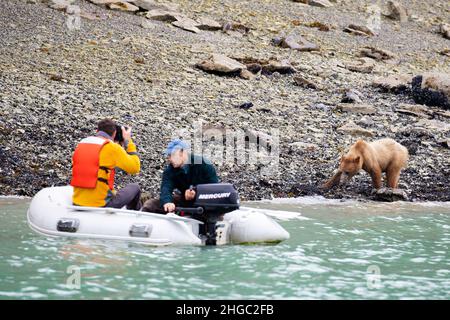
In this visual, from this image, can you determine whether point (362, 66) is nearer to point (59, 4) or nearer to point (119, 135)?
point (59, 4)

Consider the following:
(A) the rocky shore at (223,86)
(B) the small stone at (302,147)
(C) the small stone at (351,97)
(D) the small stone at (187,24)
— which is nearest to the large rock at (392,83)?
(A) the rocky shore at (223,86)

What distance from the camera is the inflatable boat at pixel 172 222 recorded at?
11.0 meters

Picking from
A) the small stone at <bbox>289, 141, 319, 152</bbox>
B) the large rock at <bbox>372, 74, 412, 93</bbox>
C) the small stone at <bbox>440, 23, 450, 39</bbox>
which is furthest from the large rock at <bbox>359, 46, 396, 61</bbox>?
the small stone at <bbox>289, 141, 319, 152</bbox>

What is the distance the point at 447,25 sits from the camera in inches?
1448

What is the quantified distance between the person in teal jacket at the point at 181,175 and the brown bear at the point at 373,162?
212 inches

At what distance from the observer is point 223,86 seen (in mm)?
22703

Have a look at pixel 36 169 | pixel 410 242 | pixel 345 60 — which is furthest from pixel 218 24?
pixel 410 242

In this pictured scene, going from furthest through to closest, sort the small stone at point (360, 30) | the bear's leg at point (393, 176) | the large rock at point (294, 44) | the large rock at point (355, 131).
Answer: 1. the small stone at point (360, 30)
2. the large rock at point (294, 44)
3. the large rock at point (355, 131)
4. the bear's leg at point (393, 176)

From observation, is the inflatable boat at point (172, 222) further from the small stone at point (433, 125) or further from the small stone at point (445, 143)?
the small stone at point (433, 125)

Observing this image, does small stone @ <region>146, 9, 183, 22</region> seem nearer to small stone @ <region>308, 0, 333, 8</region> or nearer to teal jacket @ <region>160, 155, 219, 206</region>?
small stone @ <region>308, 0, 333, 8</region>

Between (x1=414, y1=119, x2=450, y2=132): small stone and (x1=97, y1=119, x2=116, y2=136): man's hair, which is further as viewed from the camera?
(x1=414, y1=119, x2=450, y2=132): small stone

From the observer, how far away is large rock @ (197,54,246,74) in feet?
78.0

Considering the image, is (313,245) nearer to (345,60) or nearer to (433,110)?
(433,110)

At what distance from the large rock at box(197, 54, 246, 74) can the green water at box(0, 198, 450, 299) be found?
10990mm
